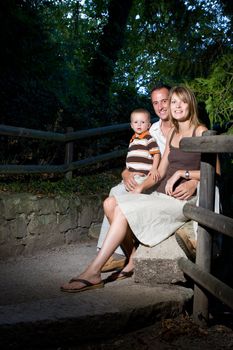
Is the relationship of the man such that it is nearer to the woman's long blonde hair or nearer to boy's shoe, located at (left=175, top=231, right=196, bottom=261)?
the woman's long blonde hair

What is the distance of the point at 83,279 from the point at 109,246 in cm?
34

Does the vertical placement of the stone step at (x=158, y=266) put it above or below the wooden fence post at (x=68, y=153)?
below

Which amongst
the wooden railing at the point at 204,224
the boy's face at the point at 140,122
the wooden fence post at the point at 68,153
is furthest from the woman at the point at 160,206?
the wooden fence post at the point at 68,153

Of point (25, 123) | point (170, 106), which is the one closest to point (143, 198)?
point (170, 106)

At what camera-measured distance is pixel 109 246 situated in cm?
391

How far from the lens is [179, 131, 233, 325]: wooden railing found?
3.40 meters

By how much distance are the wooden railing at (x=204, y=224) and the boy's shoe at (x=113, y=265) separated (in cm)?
95

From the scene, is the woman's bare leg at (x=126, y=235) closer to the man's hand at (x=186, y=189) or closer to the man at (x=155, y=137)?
the man at (x=155, y=137)

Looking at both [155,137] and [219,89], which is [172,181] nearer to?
[155,137]

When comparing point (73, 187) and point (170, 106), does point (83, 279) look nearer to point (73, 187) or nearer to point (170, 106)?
point (170, 106)

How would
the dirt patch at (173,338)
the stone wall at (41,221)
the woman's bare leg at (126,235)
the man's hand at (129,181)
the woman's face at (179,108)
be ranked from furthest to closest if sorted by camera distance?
1. the stone wall at (41,221)
2. the man's hand at (129,181)
3. the woman's bare leg at (126,235)
4. the woman's face at (179,108)
5. the dirt patch at (173,338)

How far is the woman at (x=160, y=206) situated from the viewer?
3926 mm

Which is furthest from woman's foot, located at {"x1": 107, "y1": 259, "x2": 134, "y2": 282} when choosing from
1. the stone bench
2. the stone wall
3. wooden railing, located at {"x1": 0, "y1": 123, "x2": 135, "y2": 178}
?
wooden railing, located at {"x1": 0, "y1": 123, "x2": 135, "y2": 178}

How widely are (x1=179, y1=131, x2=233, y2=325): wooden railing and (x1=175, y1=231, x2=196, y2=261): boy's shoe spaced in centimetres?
11
